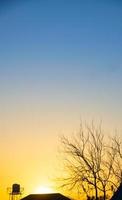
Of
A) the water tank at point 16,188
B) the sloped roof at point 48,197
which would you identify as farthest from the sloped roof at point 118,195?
the water tank at point 16,188

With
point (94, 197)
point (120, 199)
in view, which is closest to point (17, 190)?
point (94, 197)

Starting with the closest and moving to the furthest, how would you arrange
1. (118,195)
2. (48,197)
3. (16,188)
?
(118,195)
(48,197)
(16,188)

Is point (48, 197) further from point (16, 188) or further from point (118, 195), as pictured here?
point (118, 195)

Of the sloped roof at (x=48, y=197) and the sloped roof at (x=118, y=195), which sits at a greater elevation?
the sloped roof at (x=48, y=197)

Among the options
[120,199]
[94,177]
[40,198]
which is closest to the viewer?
[120,199]

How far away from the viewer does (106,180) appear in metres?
34.7

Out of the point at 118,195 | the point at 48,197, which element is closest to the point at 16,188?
the point at 48,197

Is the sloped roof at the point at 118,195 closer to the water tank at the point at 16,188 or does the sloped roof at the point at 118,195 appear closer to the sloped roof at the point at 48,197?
the sloped roof at the point at 48,197

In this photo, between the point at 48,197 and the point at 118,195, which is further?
the point at 48,197

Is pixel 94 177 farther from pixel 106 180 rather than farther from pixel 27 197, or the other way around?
pixel 27 197

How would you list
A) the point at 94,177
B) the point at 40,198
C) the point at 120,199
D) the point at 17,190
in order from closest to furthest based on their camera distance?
the point at 120,199 < the point at 94,177 < the point at 40,198 < the point at 17,190

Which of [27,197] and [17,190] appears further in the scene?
[17,190]

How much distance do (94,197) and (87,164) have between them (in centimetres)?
314

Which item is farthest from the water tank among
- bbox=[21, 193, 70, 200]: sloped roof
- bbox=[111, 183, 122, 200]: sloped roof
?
bbox=[111, 183, 122, 200]: sloped roof
